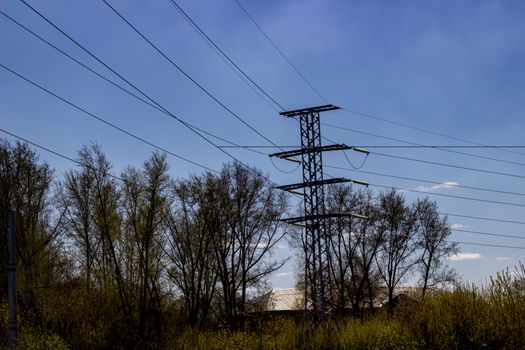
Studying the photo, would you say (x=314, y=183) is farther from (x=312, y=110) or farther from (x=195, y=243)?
(x=195, y=243)

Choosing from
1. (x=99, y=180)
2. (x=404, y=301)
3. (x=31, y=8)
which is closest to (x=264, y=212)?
(x=99, y=180)

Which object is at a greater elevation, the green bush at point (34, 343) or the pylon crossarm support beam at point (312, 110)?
the pylon crossarm support beam at point (312, 110)

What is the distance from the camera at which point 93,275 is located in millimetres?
38281

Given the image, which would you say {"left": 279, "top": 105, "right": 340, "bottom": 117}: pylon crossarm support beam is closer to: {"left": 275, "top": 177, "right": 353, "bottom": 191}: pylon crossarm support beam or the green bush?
{"left": 275, "top": 177, "right": 353, "bottom": 191}: pylon crossarm support beam

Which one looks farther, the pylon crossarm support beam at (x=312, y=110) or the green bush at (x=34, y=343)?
the pylon crossarm support beam at (x=312, y=110)

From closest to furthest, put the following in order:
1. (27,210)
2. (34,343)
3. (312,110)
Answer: (34,343) < (312,110) < (27,210)

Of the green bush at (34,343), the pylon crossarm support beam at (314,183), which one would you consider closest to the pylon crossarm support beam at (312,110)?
the pylon crossarm support beam at (314,183)

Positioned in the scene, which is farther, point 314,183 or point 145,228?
point 145,228

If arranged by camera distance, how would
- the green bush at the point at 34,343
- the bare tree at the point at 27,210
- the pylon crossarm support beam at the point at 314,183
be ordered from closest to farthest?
the green bush at the point at 34,343, the pylon crossarm support beam at the point at 314,183, the bare tree at the point at 27,210

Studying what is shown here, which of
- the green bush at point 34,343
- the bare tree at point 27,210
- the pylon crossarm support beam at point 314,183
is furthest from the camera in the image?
the bare tree at point 27,210

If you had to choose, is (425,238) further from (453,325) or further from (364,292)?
(453,325)

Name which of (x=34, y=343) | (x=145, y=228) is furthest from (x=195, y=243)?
(x=34, y=343)

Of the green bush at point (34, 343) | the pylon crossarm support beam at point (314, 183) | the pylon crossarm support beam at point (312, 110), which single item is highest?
the pylon crossarm support beam at point (312, 110)

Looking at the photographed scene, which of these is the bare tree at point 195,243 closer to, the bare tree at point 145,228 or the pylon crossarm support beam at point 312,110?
the bare tree at point 145,228
